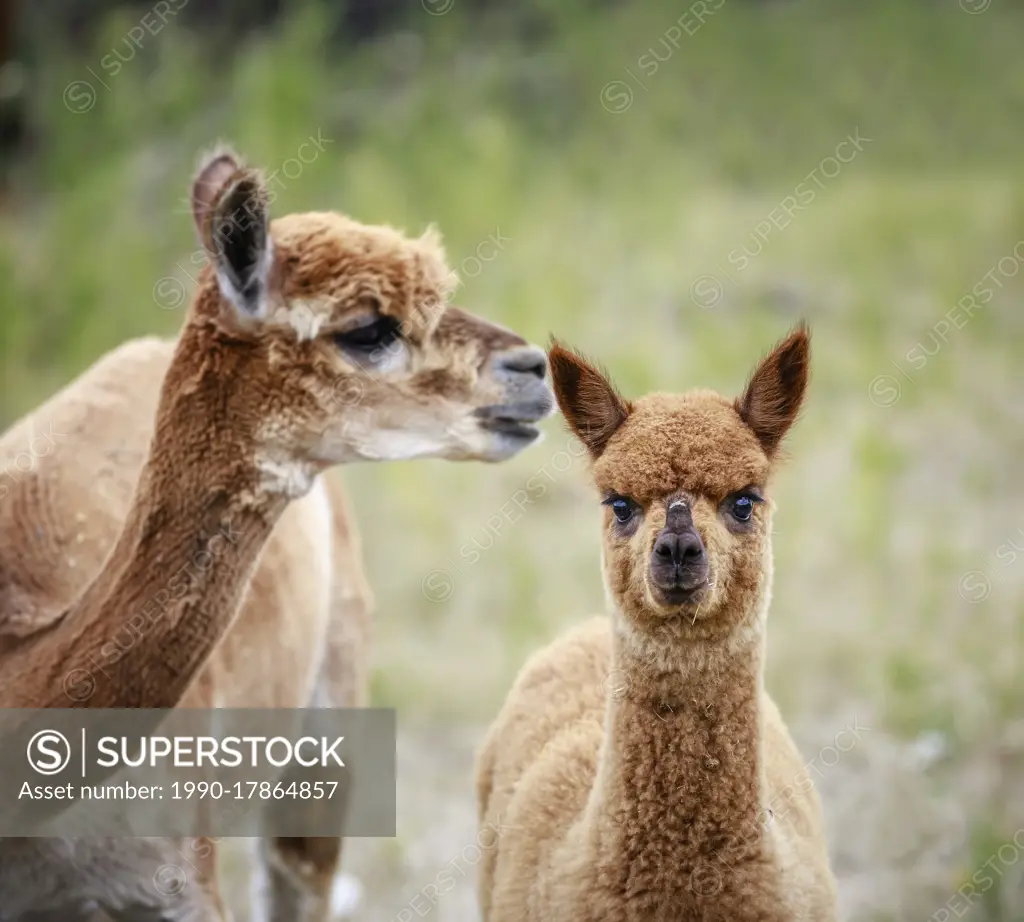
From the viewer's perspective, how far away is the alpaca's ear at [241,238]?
3.14 metres

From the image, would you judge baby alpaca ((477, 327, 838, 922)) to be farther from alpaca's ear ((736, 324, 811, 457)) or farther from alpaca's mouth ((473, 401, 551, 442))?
alpaca's mouth ((473, 401, 551, 442))

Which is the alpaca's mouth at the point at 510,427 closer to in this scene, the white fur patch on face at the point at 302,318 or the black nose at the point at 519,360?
the black nose at the point at 519,360

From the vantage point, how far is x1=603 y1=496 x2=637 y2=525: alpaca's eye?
2961mm

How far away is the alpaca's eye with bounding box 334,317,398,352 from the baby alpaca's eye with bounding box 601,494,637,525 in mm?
733

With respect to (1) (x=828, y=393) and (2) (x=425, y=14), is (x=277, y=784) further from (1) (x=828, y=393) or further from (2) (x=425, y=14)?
(2) (x=425, y=14)

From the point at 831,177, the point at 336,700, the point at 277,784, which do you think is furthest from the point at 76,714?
the point at 831,177

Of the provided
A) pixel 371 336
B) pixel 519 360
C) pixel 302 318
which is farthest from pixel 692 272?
pixel 302 318

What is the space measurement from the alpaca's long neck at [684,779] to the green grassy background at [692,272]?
81.9 inches

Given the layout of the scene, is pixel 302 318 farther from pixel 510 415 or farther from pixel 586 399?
pixel 586 399

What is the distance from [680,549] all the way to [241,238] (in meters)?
1.28

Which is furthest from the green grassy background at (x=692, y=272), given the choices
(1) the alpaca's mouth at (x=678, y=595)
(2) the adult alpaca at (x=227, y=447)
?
(1) the alpaca's mouth at (x=678, y=595)

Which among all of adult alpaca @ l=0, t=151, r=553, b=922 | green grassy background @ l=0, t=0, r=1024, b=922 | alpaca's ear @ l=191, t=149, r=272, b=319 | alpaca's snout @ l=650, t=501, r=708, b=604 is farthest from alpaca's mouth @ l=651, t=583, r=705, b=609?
green grassy background @ l=0, t=0, r=1024, b=922

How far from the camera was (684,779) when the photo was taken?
287cm

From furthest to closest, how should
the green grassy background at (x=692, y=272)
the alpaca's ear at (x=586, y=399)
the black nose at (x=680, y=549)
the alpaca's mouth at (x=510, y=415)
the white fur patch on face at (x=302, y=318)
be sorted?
the green grassy background at (x=692, y=272) < the alpaca's mouth at (x=510, y=415) < the white fur patch on face at (x=302, y=318) < the alpaca's ear at (x=586, y=399) < the black nose at (x=680, y=549)
